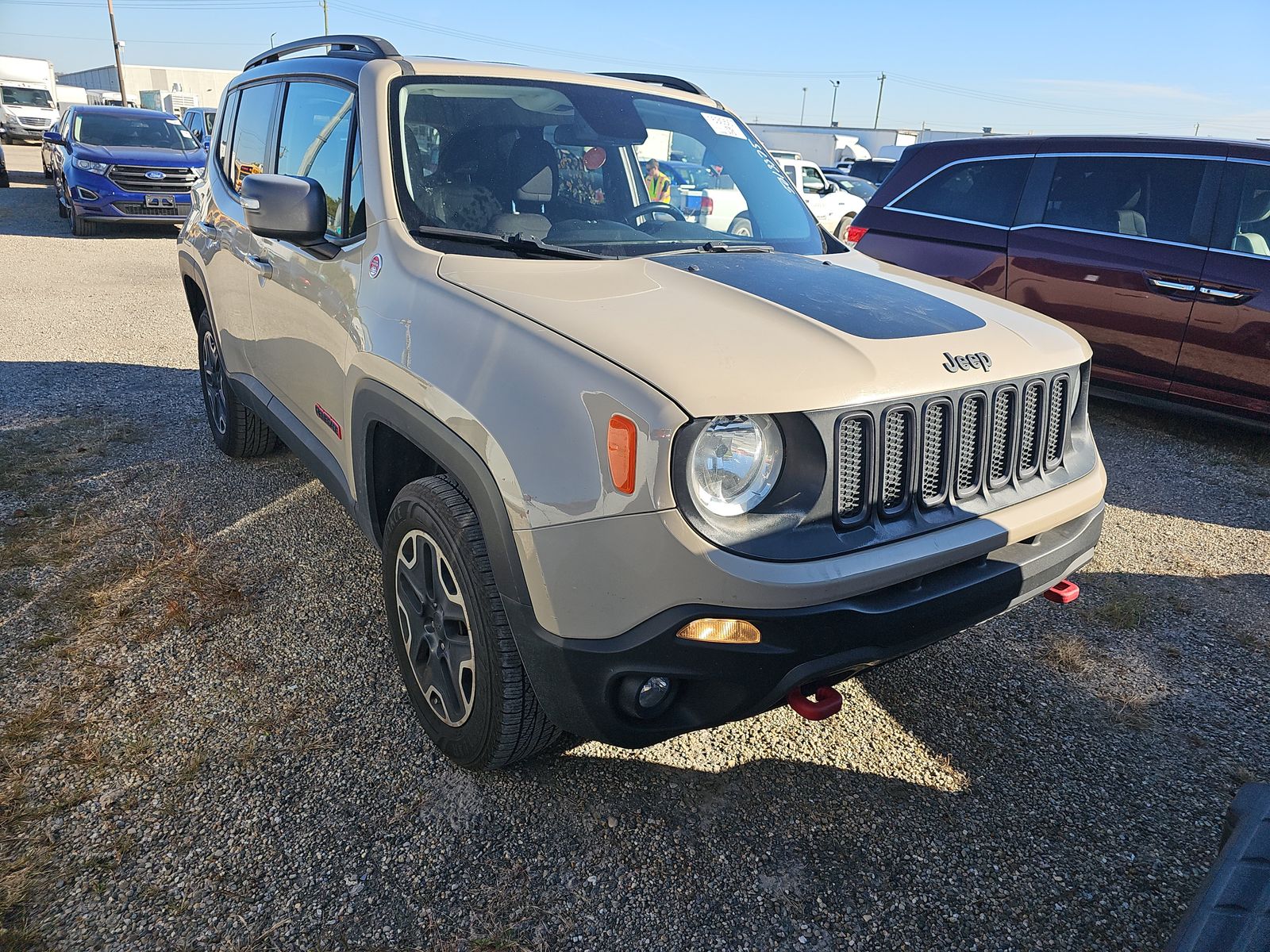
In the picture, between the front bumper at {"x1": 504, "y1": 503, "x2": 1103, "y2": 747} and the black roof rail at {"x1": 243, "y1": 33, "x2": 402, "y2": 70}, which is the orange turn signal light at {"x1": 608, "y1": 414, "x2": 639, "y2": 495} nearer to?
the front bumper at {"x1": 504, "y1": 503, "x2": 1103, "y2": 747}

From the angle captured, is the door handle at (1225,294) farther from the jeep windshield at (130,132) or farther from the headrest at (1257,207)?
the jeep windshield at (130,132)

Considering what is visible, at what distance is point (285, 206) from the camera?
2.69 metres

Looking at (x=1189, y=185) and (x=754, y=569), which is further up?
(x=1189, y=185)

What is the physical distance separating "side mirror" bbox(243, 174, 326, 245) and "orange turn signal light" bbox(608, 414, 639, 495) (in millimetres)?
1454

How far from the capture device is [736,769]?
2.56m

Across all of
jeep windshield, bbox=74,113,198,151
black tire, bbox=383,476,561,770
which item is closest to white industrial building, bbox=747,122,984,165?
jeep windshield, bbox=74,113,198,151

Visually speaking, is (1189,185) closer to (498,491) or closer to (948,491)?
(948,491)

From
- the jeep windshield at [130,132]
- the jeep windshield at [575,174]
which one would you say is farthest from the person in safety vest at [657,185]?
the jeep windshield at [130,132]

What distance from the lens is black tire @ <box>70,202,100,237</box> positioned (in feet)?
42.6

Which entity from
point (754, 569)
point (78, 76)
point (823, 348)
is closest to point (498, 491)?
point (754, 569)

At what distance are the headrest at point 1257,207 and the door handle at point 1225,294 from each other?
450 millimetres

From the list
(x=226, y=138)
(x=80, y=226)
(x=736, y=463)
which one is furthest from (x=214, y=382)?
(x=80, y=226)

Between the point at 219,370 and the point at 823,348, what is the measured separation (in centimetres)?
357

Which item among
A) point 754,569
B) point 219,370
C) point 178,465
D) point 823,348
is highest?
point 823,348
